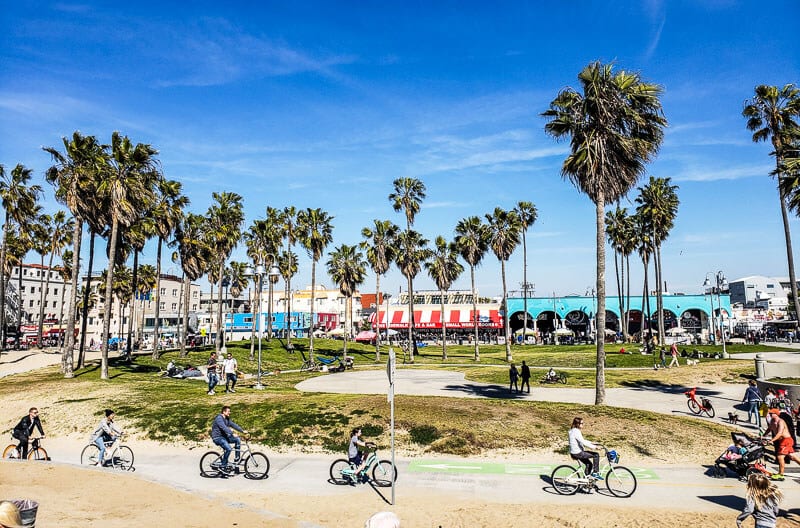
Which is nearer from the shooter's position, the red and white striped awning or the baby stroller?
the baby stroller

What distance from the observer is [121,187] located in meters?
31.4

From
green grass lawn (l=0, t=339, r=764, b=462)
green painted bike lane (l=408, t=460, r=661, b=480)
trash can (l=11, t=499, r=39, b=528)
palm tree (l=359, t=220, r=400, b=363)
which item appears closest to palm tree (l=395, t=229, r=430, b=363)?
palm tree (l=359, t=220, r=400, b=363)

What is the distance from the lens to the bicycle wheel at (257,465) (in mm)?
13687

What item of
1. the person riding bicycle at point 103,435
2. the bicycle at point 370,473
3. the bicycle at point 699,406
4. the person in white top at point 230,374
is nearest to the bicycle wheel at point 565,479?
the bicycle at point 370,473

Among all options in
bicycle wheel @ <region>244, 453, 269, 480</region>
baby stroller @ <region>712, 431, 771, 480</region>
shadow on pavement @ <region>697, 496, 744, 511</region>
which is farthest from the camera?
bicycle wheel @ <region>244, 453, 269, 480</region>

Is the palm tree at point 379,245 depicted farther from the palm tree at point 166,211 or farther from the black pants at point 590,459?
the black pants at point 590,459

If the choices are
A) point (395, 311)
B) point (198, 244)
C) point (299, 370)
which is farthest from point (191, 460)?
point (395, 311)

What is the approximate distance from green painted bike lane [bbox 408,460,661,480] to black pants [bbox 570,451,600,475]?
1.91 meters

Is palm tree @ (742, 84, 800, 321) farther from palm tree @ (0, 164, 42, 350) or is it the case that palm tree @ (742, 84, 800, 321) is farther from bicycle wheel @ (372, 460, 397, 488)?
palm tree @ (0, 164, 42, 350)

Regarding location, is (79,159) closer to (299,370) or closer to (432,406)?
(299,370)

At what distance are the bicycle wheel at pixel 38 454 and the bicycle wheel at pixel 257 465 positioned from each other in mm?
6676

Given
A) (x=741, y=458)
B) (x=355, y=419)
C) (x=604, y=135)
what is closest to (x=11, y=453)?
(x=355, y=419)

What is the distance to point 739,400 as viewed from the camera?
26.0m

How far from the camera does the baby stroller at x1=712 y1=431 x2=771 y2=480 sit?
13477 mm
